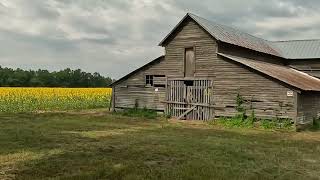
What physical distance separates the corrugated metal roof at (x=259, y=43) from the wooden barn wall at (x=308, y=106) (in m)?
5.90

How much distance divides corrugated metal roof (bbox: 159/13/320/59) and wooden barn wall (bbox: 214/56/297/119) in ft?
7.46

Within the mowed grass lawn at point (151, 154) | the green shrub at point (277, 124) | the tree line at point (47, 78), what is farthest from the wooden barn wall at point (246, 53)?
the tree line at point (47, 78)

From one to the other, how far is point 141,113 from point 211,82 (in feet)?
18.6

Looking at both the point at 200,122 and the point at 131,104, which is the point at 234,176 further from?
the point at 131,104

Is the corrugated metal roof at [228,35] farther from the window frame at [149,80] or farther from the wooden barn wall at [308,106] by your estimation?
the wooden barn wall at [308,106]

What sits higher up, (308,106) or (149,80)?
(149,80)

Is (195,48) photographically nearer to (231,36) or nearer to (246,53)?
(231,36)

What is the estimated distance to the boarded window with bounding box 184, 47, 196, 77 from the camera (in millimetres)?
28312

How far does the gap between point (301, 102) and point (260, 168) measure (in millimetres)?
14011

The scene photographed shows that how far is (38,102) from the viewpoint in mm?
38344

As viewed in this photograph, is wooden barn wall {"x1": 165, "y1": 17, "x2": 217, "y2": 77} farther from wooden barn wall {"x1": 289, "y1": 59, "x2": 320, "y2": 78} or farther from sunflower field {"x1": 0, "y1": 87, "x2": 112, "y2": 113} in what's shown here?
wooden barn wall {"x1": 289, "y1": 59, "x2": 320, "y2": 78}

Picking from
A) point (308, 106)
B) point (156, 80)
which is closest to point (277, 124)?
point (308, 106)

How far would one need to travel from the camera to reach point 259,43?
34875 mm

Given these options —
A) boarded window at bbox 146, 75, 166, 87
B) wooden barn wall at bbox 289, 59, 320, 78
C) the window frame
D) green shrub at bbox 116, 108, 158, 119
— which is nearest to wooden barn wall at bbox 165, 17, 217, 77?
boarded window at bbox 146, 75, 166, 87
